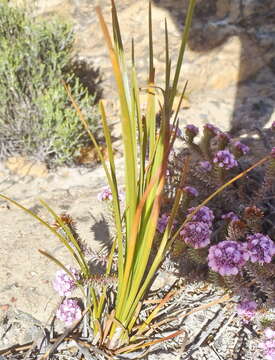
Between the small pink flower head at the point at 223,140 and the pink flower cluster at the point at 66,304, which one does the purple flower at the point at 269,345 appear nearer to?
the pink flower cluster at the point at 66,304

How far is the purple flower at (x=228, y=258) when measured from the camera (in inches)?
66.7

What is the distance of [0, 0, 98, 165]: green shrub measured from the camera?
3469mm

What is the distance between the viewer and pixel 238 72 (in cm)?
438

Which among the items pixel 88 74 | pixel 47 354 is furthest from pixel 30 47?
pixel 47 354

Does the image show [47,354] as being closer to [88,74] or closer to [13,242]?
[13,242]

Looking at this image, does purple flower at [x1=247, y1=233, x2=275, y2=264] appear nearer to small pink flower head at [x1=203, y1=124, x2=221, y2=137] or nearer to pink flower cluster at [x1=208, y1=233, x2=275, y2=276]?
pink flower cluster at [x1=208, y1=233, x2=275, y2=276]

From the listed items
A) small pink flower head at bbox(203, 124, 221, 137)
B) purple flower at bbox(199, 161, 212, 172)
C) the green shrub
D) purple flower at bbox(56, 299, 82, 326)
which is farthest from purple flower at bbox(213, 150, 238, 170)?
the green shrub

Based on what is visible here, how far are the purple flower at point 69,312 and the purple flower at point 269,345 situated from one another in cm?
81

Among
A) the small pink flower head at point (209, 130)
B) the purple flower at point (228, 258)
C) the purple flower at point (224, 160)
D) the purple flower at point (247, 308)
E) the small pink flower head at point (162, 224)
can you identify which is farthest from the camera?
the small pink flower head at point (209, 130)

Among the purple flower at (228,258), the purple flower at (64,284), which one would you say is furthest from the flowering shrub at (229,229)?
the purple flower at (64,284)

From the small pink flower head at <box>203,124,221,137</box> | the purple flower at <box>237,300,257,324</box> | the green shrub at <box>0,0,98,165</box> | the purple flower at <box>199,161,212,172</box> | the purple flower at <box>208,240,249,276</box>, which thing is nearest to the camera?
Result: the purple flower at <box>208,240,249,276</box>

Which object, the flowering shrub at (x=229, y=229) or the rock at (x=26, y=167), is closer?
the flowering shrub at (x=229, y=229)

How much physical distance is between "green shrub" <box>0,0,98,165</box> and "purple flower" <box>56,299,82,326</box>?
5.57ft

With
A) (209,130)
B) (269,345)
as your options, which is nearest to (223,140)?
(209,130)
